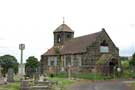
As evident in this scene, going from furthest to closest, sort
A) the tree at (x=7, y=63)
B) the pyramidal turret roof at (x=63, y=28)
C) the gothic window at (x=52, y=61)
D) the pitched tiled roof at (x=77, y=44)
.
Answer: the pyramidal turret roof at (x=63, y=28), the gothic window at (x=52, y=61), the pitched tiled roof at (x=77, y=44), the tree at (x=7, y=63)

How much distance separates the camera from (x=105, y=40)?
6819 cm

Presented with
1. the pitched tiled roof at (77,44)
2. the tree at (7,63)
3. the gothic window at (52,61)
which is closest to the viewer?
the tree at (7,63)

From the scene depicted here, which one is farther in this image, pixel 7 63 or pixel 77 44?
pixel 77 44

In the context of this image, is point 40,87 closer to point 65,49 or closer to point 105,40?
point 105,40

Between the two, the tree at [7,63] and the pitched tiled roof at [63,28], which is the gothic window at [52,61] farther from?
the tree at [7,63]

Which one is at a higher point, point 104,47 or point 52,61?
point 104,47

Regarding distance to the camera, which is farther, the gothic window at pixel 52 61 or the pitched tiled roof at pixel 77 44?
the gothic window at pixel 52 61

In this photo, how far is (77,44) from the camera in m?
71.7

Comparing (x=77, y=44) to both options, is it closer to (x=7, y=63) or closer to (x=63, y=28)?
(x=63, y=28)

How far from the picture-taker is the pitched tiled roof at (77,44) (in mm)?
67375

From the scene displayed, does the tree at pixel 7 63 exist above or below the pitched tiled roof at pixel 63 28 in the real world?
below

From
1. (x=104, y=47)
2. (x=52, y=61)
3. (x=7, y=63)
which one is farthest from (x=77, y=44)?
(x=7, y=63)

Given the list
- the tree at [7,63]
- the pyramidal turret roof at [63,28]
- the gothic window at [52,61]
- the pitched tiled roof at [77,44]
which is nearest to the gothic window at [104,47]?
the pitched tiled roof at [77,44]

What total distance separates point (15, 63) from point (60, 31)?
61.9 ft
